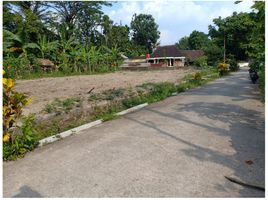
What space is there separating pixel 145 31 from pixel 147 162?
74216 mm

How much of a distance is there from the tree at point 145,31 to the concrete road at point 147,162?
70903 millimetres

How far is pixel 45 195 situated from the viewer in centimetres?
349

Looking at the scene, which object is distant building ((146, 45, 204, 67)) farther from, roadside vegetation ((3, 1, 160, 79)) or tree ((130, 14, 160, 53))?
tree ((130, 14, 160, 53))

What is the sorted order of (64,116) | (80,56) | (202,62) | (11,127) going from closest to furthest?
(11,127) < (64,116) < (80,56) < (202,62)

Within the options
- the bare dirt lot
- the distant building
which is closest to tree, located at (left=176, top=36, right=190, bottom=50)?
the distant building

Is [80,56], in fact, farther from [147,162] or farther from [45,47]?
[147,162]

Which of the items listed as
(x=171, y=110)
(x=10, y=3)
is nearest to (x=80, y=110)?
(x=171, y=110)

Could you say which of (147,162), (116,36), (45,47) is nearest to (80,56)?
(45,47)

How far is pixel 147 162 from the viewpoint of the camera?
4422 mm

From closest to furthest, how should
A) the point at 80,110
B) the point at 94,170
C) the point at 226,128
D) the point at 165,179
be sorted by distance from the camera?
the point at 165,179 → the point at 94,170 → the point at 226,128 → the point at 80,110

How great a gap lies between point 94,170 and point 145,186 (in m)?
0.84

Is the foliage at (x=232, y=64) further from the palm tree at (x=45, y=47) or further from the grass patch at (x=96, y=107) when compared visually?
the grass patch at (x=96, y=107)

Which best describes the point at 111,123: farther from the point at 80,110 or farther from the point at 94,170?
the point at 94,170

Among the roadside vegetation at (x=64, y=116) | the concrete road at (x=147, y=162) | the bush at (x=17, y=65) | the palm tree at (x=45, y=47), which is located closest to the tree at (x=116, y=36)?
the palm tree at (x=45, y=47)
